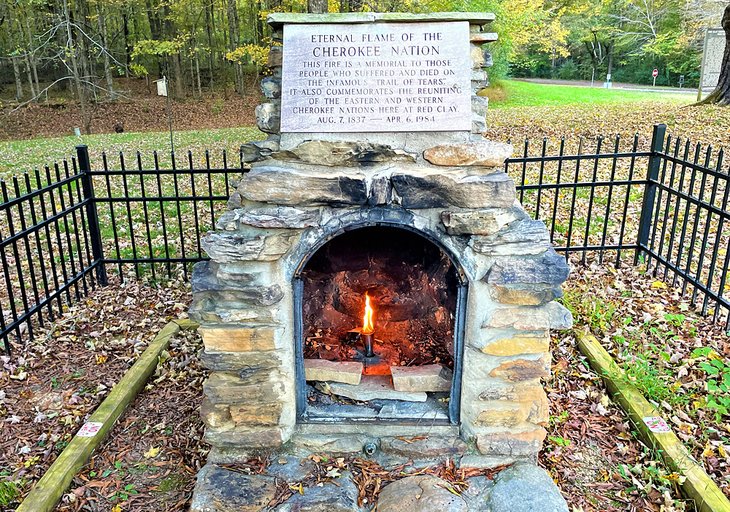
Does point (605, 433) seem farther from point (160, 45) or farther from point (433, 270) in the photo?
point (160, 45)

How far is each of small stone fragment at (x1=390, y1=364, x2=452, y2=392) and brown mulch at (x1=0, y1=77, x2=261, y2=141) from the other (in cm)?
1865

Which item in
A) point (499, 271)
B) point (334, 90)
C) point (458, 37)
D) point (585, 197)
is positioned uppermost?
point (458, 37)

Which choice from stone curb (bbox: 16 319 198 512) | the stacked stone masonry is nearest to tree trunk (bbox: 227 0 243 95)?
stone curb (bbox: 16 319 198 512)

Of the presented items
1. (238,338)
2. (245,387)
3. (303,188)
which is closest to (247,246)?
(303,188)

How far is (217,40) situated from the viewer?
28469mm

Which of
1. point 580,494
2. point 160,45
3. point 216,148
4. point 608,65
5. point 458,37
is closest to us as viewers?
point 458,37

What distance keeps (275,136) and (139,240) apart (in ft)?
14.9

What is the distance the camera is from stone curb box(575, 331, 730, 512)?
3012 millimetres

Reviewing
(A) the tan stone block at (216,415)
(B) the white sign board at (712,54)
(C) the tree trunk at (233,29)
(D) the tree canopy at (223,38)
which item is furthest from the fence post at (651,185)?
(C) the tree trunk at (233,29)

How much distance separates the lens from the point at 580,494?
125 inches

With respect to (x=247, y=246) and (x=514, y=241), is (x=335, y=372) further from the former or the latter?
(x=514, y=241)

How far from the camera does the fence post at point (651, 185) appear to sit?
553cm

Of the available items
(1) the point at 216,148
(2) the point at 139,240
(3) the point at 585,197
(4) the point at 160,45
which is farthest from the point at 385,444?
(4) the point at 160,45

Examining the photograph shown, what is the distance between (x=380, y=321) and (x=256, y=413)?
1.33m
